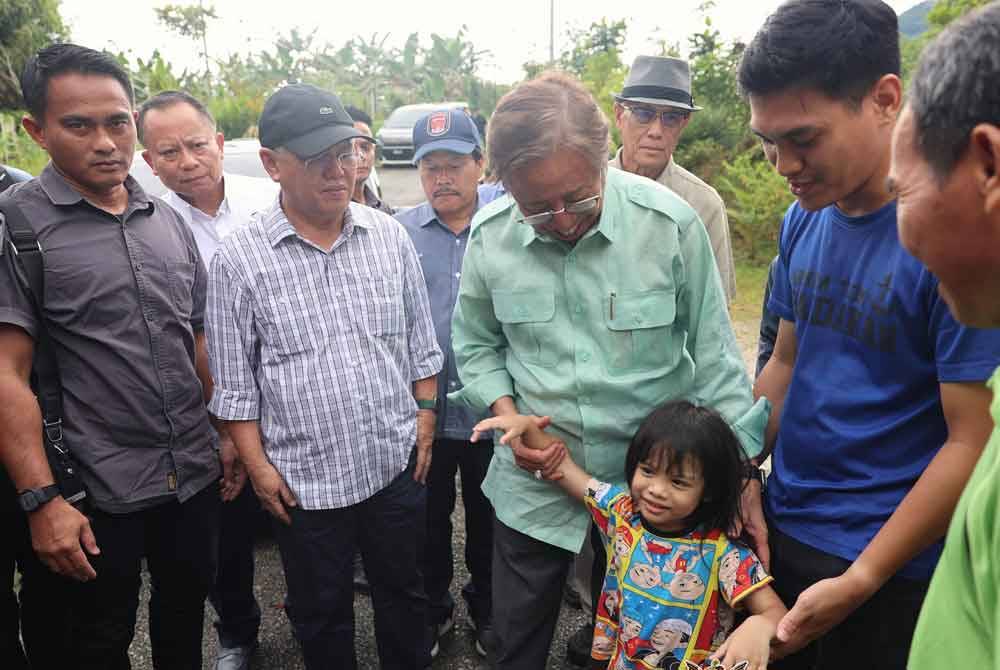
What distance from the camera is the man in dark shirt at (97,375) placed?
188 cm

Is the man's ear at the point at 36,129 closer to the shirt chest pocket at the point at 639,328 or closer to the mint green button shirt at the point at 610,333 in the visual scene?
the mint green button shirt at the point at 610,333

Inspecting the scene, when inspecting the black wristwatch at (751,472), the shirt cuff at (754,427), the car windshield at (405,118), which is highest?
the shirt cuff at (754,427)

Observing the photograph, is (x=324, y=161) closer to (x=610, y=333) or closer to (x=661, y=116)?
(x=610, y=333)

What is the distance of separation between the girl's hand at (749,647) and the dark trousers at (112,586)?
1.65 meters

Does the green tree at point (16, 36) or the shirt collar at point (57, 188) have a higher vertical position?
the green tree at point (16, 36)

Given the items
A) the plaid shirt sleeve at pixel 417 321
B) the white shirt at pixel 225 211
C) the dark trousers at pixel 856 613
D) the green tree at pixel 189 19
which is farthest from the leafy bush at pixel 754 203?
the green tree at pixel 189 19

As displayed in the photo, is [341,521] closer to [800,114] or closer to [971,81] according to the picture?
[800,114]

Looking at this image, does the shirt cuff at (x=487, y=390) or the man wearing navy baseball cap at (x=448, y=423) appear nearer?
the shirt cuff at (x=487, y=390)

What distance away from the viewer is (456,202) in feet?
9.53

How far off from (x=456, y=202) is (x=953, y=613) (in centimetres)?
238

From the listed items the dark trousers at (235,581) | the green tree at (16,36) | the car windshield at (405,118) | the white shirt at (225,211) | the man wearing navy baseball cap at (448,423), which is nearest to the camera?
the dark trousers at (235,581)

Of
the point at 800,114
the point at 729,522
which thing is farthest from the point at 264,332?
the point at 800,114

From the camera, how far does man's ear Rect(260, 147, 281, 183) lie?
85.9 inches

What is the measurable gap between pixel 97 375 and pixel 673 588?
5.56 ft
